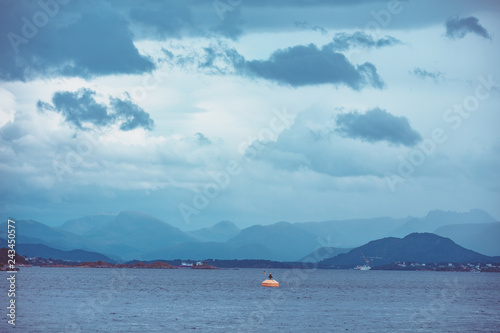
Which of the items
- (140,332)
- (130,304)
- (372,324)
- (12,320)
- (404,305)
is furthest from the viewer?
(404,305)

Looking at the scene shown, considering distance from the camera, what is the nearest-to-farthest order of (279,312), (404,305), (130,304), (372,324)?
1. (372,324)
2. (279,312)
3. (130,304)
4. (404,305)

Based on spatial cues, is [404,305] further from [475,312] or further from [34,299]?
[34,299]

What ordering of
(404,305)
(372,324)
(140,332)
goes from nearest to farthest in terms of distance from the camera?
(140,332) < (372,324) < (404,305)

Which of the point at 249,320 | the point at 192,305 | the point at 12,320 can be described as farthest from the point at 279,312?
the point at 12,320

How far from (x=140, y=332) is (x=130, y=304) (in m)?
44.1

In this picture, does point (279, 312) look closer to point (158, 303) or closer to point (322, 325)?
point (322, 325)

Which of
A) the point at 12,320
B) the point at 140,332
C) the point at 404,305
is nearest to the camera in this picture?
the point at 140,332

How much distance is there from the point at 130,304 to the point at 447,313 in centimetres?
5809

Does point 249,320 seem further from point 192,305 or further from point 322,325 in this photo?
point 192,305

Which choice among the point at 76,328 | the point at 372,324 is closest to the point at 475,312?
the point at 372,324

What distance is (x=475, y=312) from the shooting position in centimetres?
11500

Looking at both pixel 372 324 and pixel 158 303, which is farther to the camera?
pixel 158 303

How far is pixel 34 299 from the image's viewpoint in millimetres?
127375

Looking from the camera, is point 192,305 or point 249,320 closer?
point 249,320
